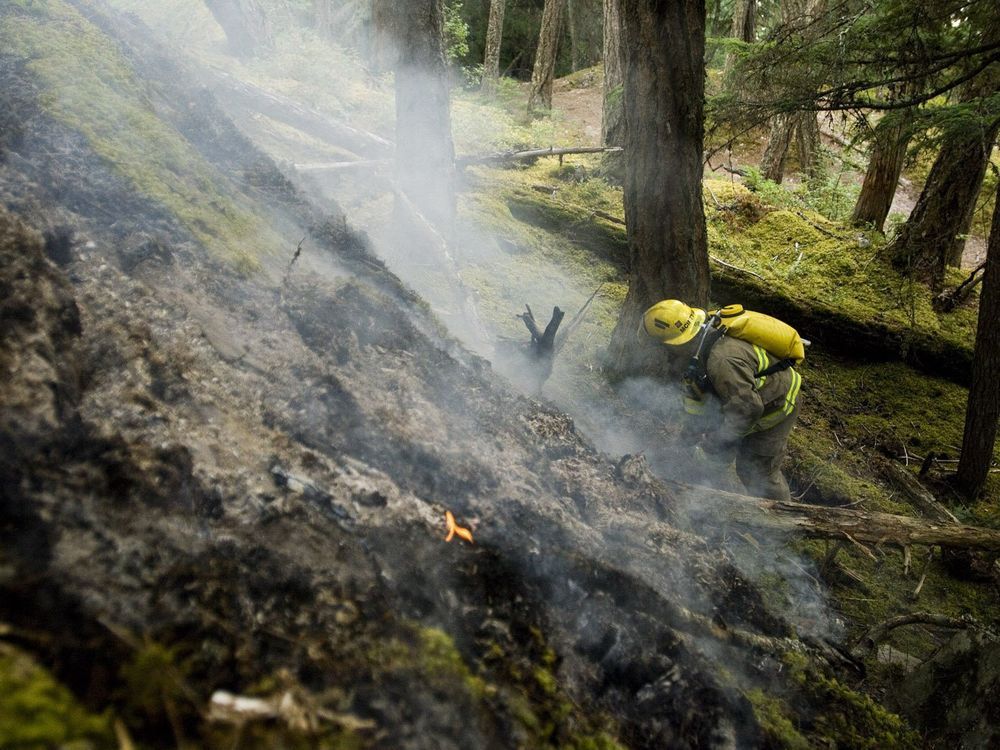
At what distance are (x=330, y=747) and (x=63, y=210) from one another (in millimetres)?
2706

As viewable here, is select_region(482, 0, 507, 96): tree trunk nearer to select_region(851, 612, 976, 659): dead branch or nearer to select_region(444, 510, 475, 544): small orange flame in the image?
select_region(851, 612, 976, 659): dead branch

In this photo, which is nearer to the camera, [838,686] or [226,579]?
[226,579]

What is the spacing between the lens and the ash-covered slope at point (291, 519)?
4.82 ft

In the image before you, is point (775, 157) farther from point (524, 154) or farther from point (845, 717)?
point (845, 717)

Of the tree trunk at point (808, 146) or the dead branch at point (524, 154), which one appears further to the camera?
the tree trunk at point (808, 146)

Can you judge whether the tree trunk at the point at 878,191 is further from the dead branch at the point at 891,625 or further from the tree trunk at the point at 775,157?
the dead branch at the point at 891,625

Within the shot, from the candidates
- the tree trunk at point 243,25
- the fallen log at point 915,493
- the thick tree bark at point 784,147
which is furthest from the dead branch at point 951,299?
the tree trunk at point 243,25

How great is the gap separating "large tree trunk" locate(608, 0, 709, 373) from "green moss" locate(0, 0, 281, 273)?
3566mm

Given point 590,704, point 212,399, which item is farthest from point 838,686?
point 212,399

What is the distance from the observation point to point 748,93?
605 centimetres

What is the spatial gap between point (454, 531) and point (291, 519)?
0.70 m

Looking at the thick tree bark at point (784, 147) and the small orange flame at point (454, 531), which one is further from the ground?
the thick tree bark at point (784, 147)

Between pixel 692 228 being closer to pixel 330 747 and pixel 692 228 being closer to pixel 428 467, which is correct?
pixel 428 467

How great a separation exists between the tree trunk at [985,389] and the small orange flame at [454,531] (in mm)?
6280
